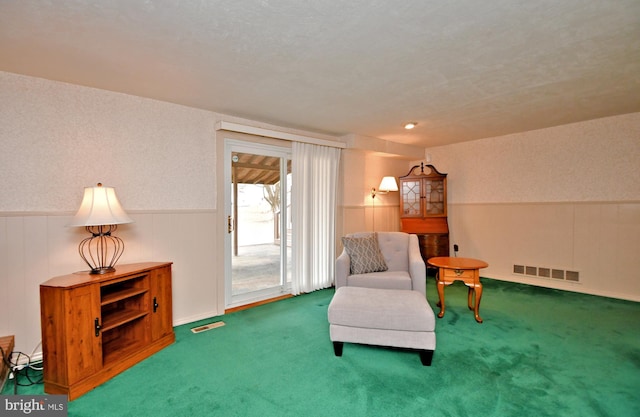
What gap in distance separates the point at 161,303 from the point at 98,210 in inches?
38.1

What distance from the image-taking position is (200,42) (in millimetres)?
1982

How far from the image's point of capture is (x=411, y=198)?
5305 mm

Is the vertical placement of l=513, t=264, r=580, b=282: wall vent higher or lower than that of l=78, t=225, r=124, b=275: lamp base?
lower

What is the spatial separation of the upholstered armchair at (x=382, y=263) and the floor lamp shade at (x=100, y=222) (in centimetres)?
218

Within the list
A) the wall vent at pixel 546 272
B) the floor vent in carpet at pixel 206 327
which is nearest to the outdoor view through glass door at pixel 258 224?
the floor vent in carpet at pixel 206 327

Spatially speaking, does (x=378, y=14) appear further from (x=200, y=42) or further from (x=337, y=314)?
(x=337, y=314)

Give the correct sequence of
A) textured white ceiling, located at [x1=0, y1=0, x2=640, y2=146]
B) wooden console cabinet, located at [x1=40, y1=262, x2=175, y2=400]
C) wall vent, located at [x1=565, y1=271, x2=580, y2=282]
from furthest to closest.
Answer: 1. wall vent, located at [x1=565, y1=271, x2=580, y2=282]
2. wooden console cabinet, located at [x1=40, y1=262, x2=175, y2=400]
3. textured white ceiling, located at [x1=0, y1=0, x2=640, y2=146]

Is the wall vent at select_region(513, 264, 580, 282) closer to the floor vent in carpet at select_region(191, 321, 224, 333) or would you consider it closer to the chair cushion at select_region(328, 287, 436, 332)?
the chair cushion at select_region(328, 287, 436, 332)

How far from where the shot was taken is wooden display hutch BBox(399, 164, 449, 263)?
17.0 ft

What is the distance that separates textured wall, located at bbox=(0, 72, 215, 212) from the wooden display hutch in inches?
132

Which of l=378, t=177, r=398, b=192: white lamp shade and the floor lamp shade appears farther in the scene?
l=378, t=177, r=398, b=192: white lamp shade

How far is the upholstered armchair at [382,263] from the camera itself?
3174 millimetres

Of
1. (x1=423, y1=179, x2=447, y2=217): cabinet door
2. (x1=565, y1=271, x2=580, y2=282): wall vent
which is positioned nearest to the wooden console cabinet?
(x1=423, y1=179, x2=447, y2=217): cabinet door

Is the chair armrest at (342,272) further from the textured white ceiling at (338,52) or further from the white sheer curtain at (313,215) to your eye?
the textured white ceiling at (338,52)
